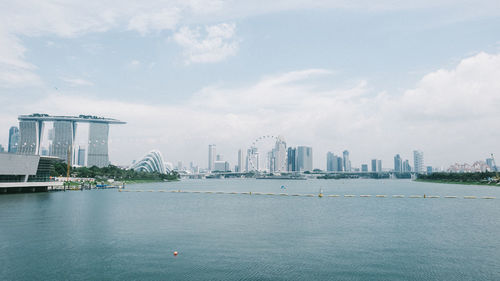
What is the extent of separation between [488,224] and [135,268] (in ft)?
171

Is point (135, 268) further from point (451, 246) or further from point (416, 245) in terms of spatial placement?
point (451, 246)

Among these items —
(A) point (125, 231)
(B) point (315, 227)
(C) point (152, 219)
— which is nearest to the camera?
(A) point (125, 231)

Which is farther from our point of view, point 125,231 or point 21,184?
point 21,184

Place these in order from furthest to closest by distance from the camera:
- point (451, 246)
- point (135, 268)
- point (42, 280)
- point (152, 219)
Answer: point (152, 219), point (451, 246), point (135, 268), point (42, 280)

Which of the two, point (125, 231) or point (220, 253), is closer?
point (220, 253)

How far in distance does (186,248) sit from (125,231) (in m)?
13.7

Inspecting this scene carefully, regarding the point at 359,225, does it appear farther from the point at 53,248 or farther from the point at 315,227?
the point at 53,248

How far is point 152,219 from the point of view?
58594mm

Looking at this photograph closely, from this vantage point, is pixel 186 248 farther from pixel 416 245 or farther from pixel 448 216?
pixel 448 216

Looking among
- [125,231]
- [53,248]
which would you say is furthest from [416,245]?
[53,248]

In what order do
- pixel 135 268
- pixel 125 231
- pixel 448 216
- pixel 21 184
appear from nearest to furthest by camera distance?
1. pixel 135 268
2. pixel 125 231
3. pixel 448 216
4. pixel 21 184

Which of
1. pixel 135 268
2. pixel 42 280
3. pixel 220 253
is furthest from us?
pixel 220 253

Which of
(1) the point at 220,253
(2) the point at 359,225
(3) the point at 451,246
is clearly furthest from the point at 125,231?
(3) the point at 451,246

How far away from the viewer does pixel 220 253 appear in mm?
35438
